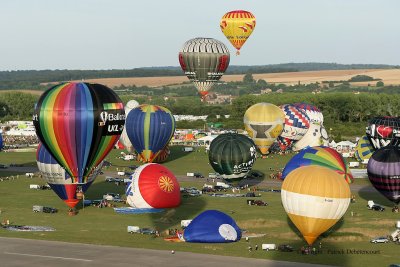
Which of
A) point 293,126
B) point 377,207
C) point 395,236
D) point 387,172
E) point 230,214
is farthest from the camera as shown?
point 293,126

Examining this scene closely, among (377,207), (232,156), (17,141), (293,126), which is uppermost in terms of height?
(232,156)

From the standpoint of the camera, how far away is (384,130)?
94188mm

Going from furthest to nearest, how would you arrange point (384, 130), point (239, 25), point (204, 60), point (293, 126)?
point (239, 25) → point (204, 60) → point (293, 126) → point (384, 130)

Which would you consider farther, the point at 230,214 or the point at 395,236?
the point at 230,214

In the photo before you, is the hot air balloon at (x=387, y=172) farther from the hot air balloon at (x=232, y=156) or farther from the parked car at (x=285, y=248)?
the parked car at (x=285, y=248)

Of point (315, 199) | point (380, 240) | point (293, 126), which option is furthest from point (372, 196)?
point (293, 126)

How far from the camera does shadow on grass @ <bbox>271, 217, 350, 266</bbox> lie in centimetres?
5133

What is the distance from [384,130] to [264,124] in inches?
844

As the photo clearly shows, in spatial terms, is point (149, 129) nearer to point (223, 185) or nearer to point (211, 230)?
point (223, 185)

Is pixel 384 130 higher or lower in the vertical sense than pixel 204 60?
lower

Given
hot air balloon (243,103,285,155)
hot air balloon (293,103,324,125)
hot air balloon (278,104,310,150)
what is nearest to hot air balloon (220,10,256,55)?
hot air balloon (293,103,324,125)

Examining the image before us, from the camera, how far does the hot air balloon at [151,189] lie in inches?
2660

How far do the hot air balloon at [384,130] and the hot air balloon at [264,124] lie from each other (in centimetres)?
1794

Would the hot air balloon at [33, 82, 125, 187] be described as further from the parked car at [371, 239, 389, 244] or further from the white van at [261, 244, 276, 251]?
the parked car at [371, 239, 389, 244]
